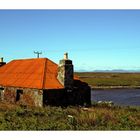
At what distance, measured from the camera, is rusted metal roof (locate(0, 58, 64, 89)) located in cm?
2448

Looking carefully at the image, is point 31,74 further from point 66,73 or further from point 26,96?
point 66,73

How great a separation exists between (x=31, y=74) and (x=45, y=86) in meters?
3.44

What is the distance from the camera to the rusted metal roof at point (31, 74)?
2448cm

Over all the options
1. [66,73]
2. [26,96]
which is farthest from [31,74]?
[66,73]

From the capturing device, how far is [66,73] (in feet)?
80.7

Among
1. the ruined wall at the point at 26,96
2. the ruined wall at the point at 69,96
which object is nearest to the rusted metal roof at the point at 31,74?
the ruined wall at the point at 26,96

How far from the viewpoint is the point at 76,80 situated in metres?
26.9

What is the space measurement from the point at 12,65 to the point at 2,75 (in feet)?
6.07

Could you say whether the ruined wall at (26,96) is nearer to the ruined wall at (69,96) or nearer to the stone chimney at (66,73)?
the ruined wall at (69,96)

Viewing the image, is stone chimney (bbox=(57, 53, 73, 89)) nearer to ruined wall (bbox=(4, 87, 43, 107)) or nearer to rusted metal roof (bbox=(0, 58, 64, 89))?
rusted metal roof (bbox=(0, 58, 64, 89))

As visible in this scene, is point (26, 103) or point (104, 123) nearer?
point (104, 123)
